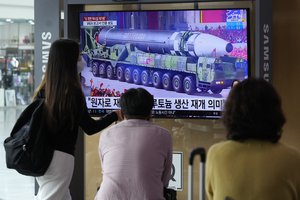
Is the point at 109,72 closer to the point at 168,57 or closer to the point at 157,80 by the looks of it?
the point at 157,80

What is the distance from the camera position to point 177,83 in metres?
4.20

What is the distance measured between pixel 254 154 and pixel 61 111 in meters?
1.46

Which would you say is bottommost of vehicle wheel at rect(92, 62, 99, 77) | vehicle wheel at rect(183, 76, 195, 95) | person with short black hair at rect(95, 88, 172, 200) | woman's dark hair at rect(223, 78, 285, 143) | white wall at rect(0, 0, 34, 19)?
person with short black hair at rect(95, 88, 172, 200)

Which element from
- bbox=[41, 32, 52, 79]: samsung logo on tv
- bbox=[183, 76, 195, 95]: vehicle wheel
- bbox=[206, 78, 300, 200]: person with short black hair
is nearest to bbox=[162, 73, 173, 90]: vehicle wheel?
bbox=[183, 76, 195, 95]: vehicle wheel

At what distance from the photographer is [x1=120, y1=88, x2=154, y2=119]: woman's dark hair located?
9.68 feet

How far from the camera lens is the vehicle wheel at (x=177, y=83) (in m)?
4.18

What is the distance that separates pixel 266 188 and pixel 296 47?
A: 98.3 inches

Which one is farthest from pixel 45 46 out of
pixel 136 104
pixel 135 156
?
pixel 135 156

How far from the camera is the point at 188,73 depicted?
416 centimetres

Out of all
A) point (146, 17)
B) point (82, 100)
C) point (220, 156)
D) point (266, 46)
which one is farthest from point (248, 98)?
point (146, 17)

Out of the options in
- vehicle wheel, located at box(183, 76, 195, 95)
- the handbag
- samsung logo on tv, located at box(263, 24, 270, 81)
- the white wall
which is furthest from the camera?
the white wall

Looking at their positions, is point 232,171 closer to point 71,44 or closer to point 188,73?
point 71,44

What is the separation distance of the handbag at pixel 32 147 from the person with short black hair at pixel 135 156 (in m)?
0.40

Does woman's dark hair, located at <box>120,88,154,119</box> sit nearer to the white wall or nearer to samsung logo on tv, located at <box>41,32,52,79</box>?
samsung logo on tv, located at <box>41,32,52,79</box>
